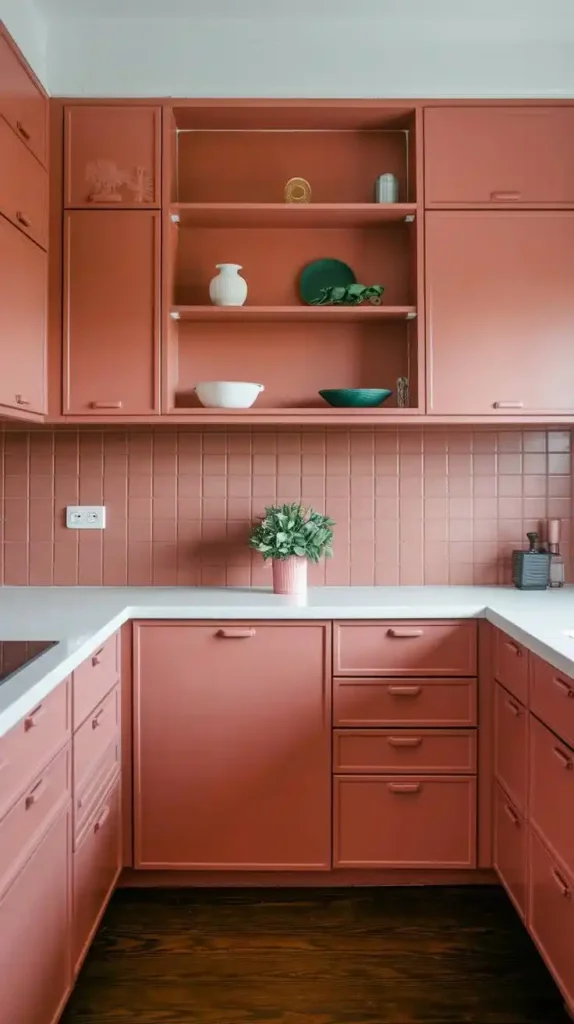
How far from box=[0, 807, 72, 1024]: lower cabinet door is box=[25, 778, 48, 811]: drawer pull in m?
0.09

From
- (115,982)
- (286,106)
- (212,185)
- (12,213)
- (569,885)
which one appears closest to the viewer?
(569,885)

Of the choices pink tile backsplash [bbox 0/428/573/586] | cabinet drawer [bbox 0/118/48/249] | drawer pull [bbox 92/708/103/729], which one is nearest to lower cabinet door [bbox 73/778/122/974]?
drawer pull [bbox 92/708/103/729]

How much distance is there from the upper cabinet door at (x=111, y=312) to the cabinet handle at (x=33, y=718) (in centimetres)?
123

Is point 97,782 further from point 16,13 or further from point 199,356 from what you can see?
point 16,13

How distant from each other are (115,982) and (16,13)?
270 cm

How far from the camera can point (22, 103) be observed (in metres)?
2.18

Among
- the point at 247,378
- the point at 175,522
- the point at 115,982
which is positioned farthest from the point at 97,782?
the point at 247,378

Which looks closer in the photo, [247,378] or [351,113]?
[351,113]

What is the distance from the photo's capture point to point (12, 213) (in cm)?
212

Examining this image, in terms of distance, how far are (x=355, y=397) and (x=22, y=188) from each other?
1192mm

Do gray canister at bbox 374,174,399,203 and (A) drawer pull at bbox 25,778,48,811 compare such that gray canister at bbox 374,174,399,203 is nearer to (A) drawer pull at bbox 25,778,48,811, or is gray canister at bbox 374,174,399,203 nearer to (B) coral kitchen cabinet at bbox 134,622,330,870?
(B) coral kitchen cabinet at bbox 134,622,330,870

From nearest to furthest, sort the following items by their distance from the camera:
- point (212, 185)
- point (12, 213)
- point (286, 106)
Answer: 1. point (12, 213)
2. point (286, 106)
3. point (212, 185)

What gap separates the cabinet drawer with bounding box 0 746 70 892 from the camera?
125 cm

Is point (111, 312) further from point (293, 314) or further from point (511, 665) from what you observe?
point (511, 665)
